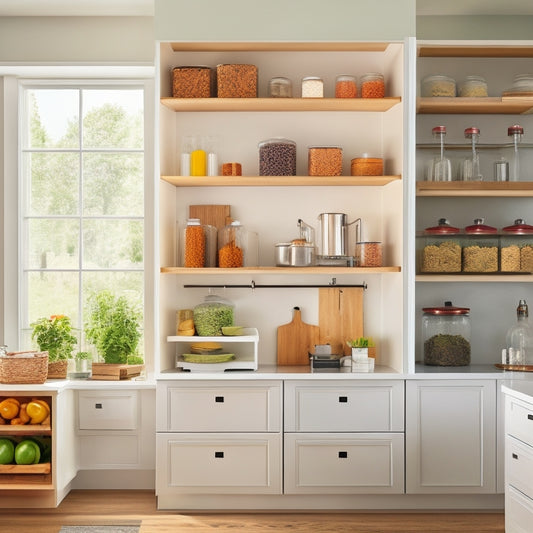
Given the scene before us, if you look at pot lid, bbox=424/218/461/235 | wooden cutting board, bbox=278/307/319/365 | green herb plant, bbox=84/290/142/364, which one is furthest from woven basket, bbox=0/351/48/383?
pot lid, bbox=424/218/461/235

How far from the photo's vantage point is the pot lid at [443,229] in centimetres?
414

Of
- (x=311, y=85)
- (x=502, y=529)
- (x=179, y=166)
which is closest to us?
(x=502, y=529)

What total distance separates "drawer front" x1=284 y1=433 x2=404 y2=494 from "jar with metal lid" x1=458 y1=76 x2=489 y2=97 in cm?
193

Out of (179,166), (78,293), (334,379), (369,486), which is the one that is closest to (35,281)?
(78,293)

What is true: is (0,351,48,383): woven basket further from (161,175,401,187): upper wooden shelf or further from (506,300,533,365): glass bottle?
(506,300,533,365): glass bottle

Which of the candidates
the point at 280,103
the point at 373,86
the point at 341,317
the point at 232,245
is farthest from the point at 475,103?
the point at 232,245

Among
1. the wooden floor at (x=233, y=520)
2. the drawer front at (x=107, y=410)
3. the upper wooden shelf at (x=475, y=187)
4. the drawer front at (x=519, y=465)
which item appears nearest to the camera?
the drawer front at (x=519, y=465)

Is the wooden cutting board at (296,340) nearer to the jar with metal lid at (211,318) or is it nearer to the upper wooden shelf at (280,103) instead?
the jar with metal lid at (211,318)

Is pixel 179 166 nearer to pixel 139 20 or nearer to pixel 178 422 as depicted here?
pixel 139 20

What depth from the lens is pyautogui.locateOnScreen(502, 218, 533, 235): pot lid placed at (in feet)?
13.5

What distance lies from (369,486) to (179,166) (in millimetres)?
2085

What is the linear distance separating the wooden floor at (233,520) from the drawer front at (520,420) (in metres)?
0.80

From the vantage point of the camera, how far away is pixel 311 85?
13.3 ft

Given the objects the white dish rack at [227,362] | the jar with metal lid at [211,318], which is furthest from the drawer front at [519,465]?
the jar with metal lid at [211,318]
